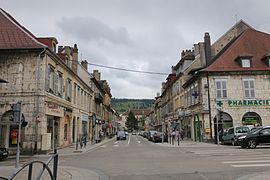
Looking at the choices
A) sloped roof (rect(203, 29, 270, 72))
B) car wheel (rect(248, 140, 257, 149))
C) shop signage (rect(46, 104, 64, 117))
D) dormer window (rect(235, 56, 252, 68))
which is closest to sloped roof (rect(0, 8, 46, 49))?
shop signage (rect(46, 104, 64, 117))

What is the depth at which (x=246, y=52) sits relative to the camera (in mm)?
32438

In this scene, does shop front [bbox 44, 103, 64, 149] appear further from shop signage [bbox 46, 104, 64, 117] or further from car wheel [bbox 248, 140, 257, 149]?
car wheel [bbox 248, 140, 257, 149]

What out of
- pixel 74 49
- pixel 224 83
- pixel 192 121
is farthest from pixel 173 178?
pixel 74 49

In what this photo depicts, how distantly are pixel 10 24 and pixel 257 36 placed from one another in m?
27.1

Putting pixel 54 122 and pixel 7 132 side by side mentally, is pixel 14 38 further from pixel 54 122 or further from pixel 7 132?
pixel 54 122

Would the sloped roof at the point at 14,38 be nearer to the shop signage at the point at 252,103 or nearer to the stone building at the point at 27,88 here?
the stone building at the point at 27,88

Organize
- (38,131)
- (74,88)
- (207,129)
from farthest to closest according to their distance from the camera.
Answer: (74,88) < (207,129) < (38,131)

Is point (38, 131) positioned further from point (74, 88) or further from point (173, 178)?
point (173, 178)

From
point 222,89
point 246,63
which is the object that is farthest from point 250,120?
point 246,63

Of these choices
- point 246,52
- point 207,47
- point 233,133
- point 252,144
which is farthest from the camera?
point 207,47

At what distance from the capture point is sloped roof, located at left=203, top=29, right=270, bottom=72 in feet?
102

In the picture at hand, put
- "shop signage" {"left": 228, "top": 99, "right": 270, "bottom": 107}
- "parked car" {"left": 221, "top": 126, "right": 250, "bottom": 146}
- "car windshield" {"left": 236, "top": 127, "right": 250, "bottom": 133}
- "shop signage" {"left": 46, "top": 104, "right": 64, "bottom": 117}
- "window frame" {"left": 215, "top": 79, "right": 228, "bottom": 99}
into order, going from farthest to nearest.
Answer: "window frame" {"left": 215, "top": 79, "right": 228, "bottom": 99} → "shop signage" {"left": 228, "top": 99, "right": 270, "bottom": 107} → "car windshield" {"left": 236, "top": 127, "right": 250, "bottom": 133} → "parked car" {"left": 221, "top": 126, "right": 250, "bottom": 146} → "shop signage" {"left": 46, "top": 104, "right": 64, "bottom": 117}

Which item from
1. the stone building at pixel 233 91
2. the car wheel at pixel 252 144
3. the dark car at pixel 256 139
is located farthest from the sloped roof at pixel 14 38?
the stone building at pixel 233 91

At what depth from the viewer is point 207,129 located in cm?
3016
